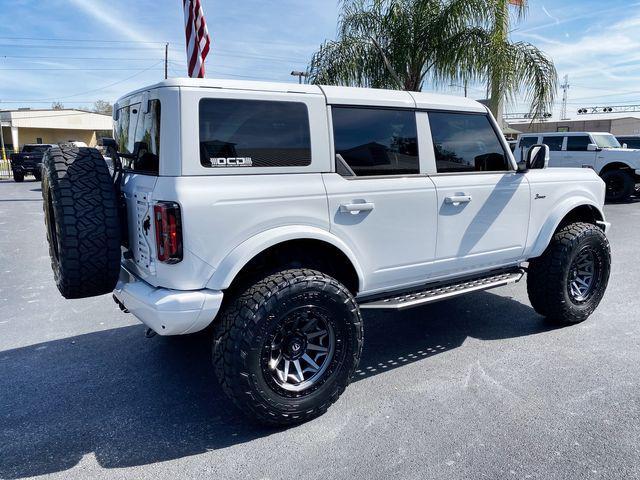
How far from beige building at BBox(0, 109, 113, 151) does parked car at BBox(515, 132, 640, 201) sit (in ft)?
153

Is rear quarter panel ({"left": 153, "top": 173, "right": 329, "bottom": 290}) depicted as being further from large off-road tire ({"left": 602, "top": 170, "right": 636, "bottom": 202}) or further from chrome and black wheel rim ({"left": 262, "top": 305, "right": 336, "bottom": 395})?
large off-road tire ({"left": 602, "top": 170, "right": 636, "bottom": 202})

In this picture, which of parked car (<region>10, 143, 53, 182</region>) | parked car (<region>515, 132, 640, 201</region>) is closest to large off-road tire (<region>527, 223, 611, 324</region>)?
parked car (<region>515, 132, 640, 201</region>)

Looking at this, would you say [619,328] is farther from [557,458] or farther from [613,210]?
[613,210]

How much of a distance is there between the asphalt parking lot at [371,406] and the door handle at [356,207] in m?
1.25

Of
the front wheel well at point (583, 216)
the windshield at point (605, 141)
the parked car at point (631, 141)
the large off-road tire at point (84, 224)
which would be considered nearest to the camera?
the large off-road tire at point (84, 224)

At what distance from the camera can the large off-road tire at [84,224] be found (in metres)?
2.70

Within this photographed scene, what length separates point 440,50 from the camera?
28.1 ft

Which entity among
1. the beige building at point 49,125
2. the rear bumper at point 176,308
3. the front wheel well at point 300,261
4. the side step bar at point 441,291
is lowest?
the side step bar at point 441,291

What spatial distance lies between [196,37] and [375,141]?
3.78m

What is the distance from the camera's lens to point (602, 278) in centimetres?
450

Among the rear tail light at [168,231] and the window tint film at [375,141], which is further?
the window tint film at [375,141]

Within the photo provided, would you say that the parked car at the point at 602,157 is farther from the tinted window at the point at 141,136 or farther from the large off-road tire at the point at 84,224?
the large off-road tire at the point at 84,224

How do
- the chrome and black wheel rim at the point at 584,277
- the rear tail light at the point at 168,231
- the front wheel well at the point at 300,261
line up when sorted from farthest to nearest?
the chrome and black wheel rim at the point at 584,277 < the front wheel well at the point at 300,261 < the rear tail light at the point at 168,231

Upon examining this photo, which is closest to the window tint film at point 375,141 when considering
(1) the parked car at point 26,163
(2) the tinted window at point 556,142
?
(2) the tinted window at point 556,142
